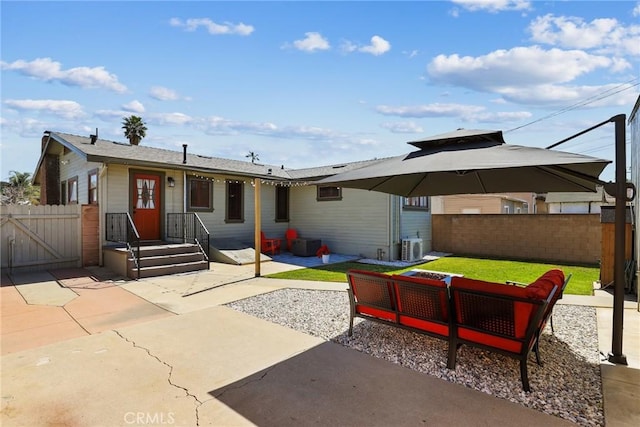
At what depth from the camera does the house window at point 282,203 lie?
45.7 feet

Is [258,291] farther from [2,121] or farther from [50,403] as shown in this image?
[2,121]

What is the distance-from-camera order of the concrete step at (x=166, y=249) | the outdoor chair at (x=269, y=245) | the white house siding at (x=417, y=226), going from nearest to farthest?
the concrete step at (x=166, y=249) → the white house siding at (x=417, y=226) → the outdoor chair at (x=269, y=245)

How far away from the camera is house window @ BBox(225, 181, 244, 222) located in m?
12.3

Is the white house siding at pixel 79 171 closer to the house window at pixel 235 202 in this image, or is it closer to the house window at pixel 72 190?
the house window at pixel 72 190

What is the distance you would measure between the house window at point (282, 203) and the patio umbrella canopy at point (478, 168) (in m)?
8.03

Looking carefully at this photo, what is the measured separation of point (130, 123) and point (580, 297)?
3018cm

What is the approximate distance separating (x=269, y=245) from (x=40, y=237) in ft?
22.5

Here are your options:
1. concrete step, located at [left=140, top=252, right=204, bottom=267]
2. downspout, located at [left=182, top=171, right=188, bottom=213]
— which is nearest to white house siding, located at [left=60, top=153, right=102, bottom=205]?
downspout, located at [left=182, top=171, right=188, bottom=213]

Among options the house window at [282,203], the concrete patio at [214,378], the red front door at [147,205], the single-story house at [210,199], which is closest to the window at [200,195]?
the single-story house at [210,199]

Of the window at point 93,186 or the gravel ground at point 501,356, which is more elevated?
the window at point 93,186

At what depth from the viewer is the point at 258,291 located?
22.0 feet

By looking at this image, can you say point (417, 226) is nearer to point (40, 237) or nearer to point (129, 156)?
point (129, 156)

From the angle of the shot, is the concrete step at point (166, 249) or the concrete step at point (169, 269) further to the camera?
the concrete step at point (166, 249)

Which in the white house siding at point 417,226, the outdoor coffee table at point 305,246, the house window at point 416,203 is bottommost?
the outdoor coffee table at point 305,246
